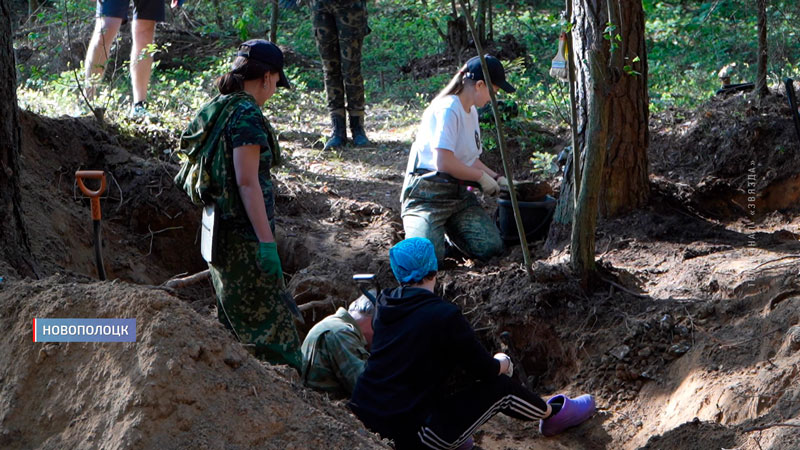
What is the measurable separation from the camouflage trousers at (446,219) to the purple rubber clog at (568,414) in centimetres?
166

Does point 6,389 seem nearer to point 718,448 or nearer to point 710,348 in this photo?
point 718,448

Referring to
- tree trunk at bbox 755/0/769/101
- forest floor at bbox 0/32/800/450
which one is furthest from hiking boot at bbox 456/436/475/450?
tree trunk at bbox 755/0/769/101

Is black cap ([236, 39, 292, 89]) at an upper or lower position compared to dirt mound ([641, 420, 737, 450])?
upper

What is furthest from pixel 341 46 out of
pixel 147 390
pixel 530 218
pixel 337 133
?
pixel 147 390

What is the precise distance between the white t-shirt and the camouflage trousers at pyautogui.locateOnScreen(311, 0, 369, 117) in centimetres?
257

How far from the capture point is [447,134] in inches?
211

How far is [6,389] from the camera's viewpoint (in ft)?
A: 8.13

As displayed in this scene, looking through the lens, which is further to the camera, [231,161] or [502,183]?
[502,183]

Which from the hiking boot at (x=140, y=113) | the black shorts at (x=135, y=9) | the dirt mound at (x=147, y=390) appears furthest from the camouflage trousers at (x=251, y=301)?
the black shorts at (x=135, y=9)

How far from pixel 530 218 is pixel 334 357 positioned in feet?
8.11

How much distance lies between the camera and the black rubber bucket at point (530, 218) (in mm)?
5906

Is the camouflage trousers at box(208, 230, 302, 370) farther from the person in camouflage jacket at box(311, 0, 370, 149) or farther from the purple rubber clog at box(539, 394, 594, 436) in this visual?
the person in camouflage jacket at box(311, 0, 370, 149)

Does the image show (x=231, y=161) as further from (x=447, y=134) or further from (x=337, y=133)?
(x=337, y=133)

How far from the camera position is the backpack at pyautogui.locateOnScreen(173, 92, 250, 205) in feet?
11.5
